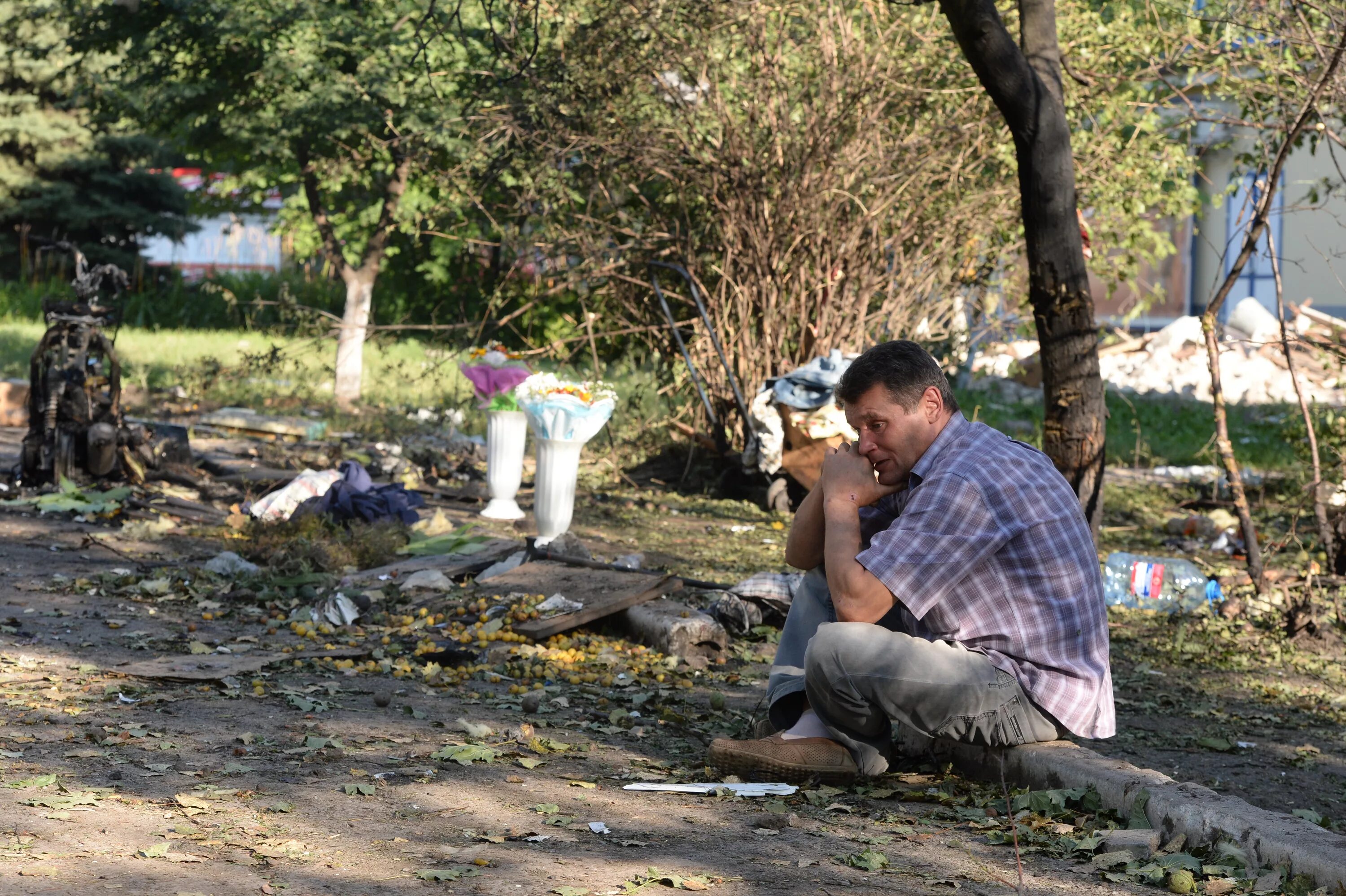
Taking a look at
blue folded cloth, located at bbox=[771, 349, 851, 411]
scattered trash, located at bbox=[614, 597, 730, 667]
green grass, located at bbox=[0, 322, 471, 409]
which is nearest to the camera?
scattered trash, located at bbox=[614, 597, 730, 667]

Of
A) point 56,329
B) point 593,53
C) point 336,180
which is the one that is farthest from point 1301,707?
point 336,180

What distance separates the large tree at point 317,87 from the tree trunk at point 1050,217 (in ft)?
19.9

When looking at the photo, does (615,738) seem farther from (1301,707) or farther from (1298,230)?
(1298,230)

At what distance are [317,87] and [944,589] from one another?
35.5 feet

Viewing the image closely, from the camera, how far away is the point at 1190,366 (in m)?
17.9

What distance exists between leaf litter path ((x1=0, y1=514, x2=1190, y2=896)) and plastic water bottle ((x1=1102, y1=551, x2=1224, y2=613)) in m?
3.26

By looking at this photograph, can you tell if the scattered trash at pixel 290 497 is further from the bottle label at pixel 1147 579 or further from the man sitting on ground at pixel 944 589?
the man sitting on ground at pixel 944 589

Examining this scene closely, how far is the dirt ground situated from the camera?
9.41ft

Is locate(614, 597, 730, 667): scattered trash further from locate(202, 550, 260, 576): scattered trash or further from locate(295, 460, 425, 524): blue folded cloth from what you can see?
locate(295, 460, 425, 524): blue folded cloth

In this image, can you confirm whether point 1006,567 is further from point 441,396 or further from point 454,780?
point 441,396

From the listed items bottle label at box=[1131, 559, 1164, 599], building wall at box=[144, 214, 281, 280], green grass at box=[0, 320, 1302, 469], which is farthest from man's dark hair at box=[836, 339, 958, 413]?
building wall at box=[144, 214, 281, 280]

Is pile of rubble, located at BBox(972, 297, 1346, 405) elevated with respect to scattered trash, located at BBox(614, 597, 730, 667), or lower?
elevated

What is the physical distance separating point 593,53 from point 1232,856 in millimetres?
8281

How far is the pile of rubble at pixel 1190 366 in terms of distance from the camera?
16.5m
